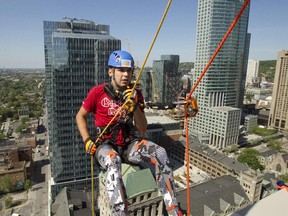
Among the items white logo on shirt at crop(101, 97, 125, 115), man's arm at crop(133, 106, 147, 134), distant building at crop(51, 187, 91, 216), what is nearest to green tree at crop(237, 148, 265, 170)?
distant building at crop(51, 187, 91, 216)

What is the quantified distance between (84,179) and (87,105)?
42.5m

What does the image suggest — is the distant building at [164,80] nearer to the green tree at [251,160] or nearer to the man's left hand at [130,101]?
the green tree at [251,160]

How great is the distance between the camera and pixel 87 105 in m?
7.74

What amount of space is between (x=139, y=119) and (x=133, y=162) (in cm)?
154

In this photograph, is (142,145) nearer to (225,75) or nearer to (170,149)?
(170,149)

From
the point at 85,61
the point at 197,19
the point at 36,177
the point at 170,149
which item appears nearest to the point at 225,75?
the point at 197,19

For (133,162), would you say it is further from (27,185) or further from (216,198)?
(27,185)

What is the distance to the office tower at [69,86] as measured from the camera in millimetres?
40656

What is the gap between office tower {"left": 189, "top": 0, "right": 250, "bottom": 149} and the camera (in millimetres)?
70375

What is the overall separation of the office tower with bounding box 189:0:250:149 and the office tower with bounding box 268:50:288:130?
855 inches

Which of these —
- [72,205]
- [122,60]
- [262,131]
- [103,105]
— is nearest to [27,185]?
[72,205]

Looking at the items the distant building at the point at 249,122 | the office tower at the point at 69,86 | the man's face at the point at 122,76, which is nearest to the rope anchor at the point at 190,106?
the man's face at the point at 122,76

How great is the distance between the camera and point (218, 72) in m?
74.4

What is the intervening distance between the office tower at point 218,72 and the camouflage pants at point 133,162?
64780mm
